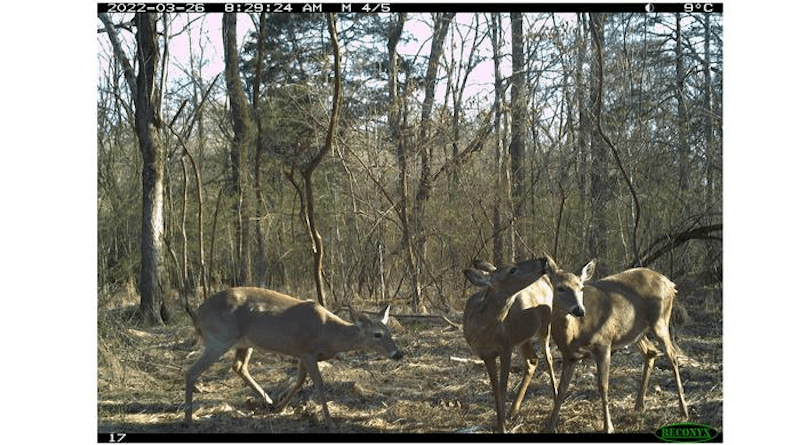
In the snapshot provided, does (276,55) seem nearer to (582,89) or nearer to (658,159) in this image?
(582,89)

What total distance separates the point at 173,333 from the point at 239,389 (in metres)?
2.43

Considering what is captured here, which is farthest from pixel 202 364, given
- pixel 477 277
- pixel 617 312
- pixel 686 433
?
pixel 686 433

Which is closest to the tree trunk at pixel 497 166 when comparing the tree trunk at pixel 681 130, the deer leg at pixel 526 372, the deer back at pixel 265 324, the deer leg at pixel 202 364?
the tree trunk at pixel 681 130

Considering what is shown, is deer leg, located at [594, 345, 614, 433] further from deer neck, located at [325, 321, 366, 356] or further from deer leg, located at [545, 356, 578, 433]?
deer neck, located at [325, 321, 366, 356]

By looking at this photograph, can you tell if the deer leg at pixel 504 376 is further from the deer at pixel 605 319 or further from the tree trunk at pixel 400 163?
the tree trunk at pixel 400 163

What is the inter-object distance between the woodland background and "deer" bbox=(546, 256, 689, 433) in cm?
158

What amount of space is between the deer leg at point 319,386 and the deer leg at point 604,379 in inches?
97.0

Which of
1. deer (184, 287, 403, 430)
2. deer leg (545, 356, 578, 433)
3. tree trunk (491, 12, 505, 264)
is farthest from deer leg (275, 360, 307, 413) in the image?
tree trunk (491, 12, 505, 264)

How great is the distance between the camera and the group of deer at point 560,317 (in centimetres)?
653

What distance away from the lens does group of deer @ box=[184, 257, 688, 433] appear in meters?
6.61

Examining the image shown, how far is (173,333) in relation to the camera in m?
10.4

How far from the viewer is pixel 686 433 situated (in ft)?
18.9

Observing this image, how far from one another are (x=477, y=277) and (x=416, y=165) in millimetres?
5440

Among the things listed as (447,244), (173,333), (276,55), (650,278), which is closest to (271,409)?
(173,333)
